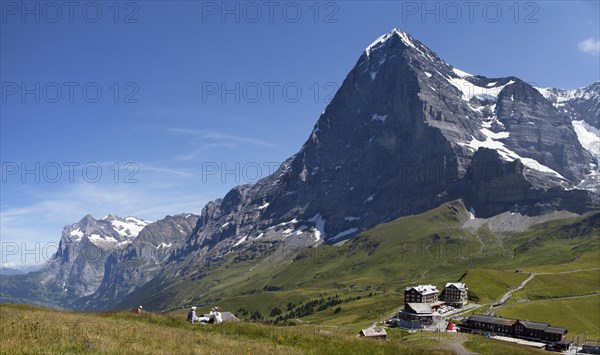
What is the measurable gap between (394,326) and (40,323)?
111 m

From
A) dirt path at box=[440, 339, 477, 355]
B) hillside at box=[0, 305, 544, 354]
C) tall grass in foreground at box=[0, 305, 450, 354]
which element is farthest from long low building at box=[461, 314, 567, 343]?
tall grass in foreground at box=[0, 305, 450, 354]

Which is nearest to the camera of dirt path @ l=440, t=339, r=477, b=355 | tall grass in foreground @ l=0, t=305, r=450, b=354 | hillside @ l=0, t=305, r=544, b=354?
tall grass in foreground @ l=0, t=305, r=450, b=354

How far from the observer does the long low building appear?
334 feet

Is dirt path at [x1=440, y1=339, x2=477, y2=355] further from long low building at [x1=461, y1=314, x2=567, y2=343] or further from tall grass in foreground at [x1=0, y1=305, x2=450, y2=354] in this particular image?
long low building at [x1=461, y1=314, x2=567, y2=343]

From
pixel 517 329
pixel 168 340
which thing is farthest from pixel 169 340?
pixel 517 329

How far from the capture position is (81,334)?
26359 mm

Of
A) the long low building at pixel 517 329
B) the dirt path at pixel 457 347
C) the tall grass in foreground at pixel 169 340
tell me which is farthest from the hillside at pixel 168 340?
the long low building at pixel 517 329

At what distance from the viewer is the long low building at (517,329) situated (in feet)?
334

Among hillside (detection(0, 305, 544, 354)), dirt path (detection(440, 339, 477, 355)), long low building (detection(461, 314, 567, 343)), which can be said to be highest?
hillside (detection(0, 305, 544, 354))

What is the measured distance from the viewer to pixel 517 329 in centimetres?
10550

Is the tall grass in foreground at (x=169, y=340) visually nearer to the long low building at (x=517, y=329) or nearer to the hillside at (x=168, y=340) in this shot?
the hillside at (x=168, y=340)

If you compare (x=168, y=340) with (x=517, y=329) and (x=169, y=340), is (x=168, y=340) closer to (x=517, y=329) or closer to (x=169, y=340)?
(x=169, y=340)

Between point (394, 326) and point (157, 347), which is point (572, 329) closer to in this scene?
point (394, 326)

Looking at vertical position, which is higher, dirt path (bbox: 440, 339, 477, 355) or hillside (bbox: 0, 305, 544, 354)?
hillside (bbox: 0, 305, 544, 354)
